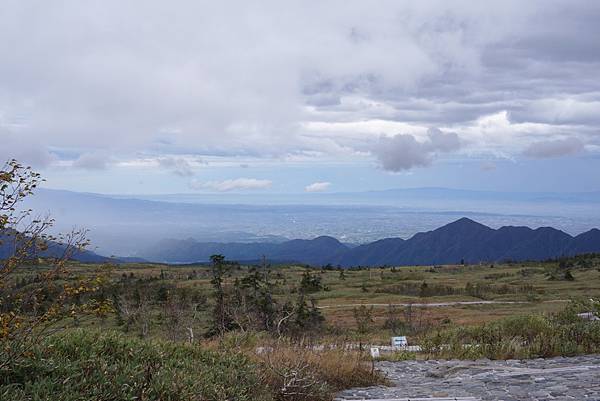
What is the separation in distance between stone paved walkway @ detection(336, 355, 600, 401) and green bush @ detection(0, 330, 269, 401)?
1.70m

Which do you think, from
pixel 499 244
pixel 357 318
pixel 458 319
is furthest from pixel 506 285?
pixel 499 244

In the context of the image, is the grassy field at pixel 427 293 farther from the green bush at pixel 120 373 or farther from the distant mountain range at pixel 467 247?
the distant mountain range at pixel 467 247

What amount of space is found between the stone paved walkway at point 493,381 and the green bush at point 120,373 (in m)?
1.70

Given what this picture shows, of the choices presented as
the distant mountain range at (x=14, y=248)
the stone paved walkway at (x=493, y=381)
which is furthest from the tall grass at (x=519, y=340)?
the distant mountain range at (x=14, y=248)

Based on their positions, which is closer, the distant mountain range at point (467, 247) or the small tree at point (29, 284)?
the small tree at point (29, 284)

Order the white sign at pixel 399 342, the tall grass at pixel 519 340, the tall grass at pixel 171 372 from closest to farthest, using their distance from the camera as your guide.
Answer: the tall grass at pixel 171 372 < the tall grass at pixel 519 340 < the white sign at pixel 399 342

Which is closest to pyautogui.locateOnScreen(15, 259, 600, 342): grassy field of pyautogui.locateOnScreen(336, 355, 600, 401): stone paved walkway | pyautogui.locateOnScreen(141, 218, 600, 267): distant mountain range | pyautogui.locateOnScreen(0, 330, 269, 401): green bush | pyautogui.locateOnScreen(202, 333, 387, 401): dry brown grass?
pyautogui.locateOnScreen(336, 355, 600, 401): stone paved walkway

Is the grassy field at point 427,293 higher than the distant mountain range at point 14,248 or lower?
lower

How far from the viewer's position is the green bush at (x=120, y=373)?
520 cm

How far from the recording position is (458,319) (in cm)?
2825

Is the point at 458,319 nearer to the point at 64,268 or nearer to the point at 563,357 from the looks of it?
the point at 563,357

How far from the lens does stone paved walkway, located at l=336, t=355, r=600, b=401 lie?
734 centimetres

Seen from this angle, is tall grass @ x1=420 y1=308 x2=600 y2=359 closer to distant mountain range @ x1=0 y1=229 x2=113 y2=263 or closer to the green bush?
the green bush

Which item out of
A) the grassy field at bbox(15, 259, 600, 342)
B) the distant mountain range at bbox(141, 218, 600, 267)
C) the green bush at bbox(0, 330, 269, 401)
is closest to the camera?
the green bush at bbox(0, 330, 269, 401)
